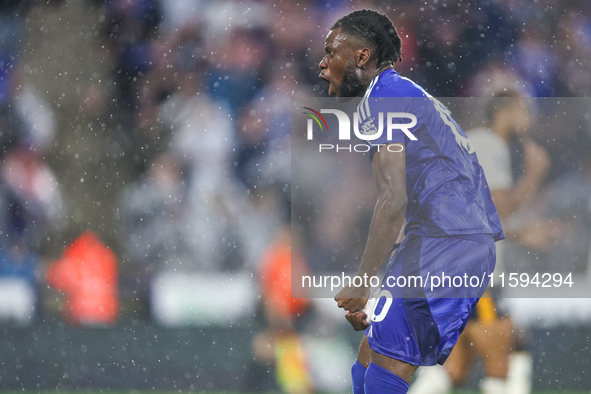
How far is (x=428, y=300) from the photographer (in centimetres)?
192

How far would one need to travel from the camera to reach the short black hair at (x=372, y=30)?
212 centimetres

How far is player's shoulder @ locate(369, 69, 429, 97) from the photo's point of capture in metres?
1.95

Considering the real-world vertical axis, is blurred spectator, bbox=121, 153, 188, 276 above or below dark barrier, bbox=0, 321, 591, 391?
above

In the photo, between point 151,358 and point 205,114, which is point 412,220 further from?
point 205,114

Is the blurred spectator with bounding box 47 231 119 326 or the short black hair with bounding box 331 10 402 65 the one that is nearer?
the short black hair with bounding box 331 10 402 65

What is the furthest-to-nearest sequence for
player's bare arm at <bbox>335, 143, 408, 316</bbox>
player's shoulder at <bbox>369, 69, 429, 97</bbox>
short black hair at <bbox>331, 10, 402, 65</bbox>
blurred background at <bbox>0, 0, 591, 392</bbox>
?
1. blurred background at <bbox>0, 0, 591, 392</bbox>
2. short black hair at <bbox>331, 10, 402, 65</bbox>
3. player's shoulder at <bbox>369, 69, 429, 97</bbox>
4. player's bare arm at <bbox>335, 143, 408, 316</bbox>

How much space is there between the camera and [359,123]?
2012 mm

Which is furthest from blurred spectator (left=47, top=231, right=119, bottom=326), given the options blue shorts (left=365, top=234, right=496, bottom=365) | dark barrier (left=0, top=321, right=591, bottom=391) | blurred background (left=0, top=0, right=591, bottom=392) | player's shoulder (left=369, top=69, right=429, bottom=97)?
player's shoulder (left=369, top=69, right=429, bottom=97)

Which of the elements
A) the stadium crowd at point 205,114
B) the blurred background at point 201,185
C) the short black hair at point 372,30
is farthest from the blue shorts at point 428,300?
the stadium crowd at point 205,114

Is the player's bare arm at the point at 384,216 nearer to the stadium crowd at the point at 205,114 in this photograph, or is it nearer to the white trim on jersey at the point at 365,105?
the white trim on jersey at the point at 365,105

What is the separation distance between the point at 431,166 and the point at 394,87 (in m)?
0.27

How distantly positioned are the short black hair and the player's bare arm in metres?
0.44

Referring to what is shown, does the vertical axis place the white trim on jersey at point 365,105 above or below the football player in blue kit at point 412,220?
above

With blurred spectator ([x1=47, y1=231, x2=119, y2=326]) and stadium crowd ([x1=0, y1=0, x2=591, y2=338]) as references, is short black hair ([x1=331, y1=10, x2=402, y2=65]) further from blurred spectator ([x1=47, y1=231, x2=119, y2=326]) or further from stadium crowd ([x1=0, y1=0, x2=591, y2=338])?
blurred spectator ([x1=47, y1=231, x2=119, y2=326])
